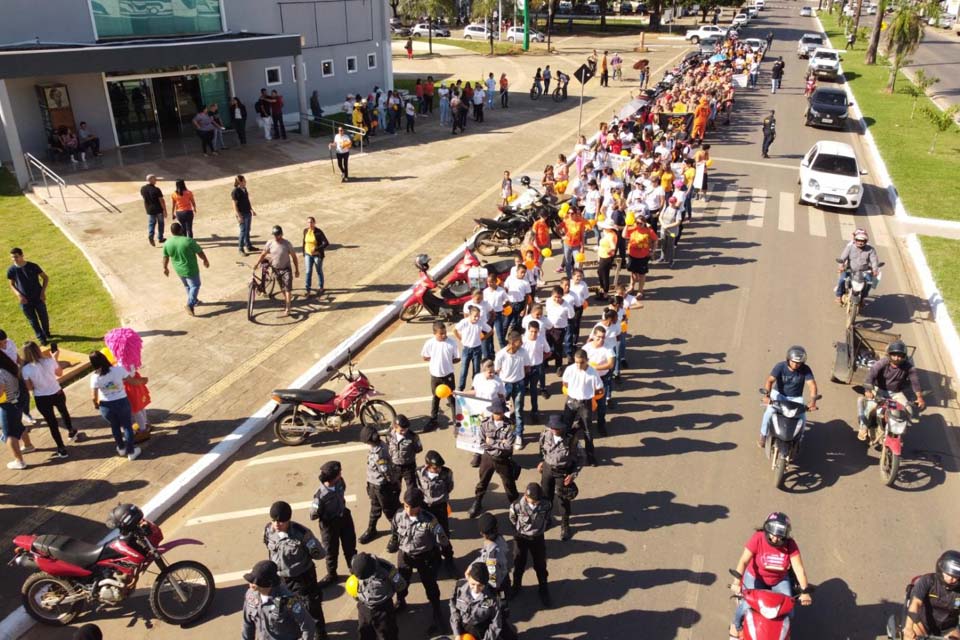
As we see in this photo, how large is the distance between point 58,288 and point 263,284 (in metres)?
4.45

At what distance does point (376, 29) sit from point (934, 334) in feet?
93.1

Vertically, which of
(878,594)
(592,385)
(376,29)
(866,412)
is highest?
(376,29)

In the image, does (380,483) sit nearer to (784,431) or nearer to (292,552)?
(292,552)

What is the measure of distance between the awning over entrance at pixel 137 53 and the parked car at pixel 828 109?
21976mm

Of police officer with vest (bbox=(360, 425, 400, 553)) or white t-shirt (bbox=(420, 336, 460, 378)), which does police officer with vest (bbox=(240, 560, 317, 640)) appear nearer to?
police officer with vest (bbox=(360, 425, 400, 553))

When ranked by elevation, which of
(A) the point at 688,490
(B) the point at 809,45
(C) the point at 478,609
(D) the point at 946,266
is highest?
(B) the point at 809,45

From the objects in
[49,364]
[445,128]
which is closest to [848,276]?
[49,364]

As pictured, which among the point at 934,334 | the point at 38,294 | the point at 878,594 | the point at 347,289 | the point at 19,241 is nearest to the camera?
the point at 878,594

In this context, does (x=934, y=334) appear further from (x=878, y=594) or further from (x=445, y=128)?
(x=445, y=128)

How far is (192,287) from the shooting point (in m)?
13.3

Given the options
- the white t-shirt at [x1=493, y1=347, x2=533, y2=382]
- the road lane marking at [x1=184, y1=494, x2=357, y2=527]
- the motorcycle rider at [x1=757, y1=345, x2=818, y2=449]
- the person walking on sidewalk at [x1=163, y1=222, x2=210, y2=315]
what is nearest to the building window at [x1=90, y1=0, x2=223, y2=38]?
the person walking on sidewalk at [x1=163, y1=222, x2=210, y2=315]

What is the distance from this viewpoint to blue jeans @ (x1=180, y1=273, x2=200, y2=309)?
13.2 metres

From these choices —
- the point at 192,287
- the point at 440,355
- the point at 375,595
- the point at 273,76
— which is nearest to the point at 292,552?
the point at 375,595

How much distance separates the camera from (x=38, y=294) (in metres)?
Answer: 11.7
